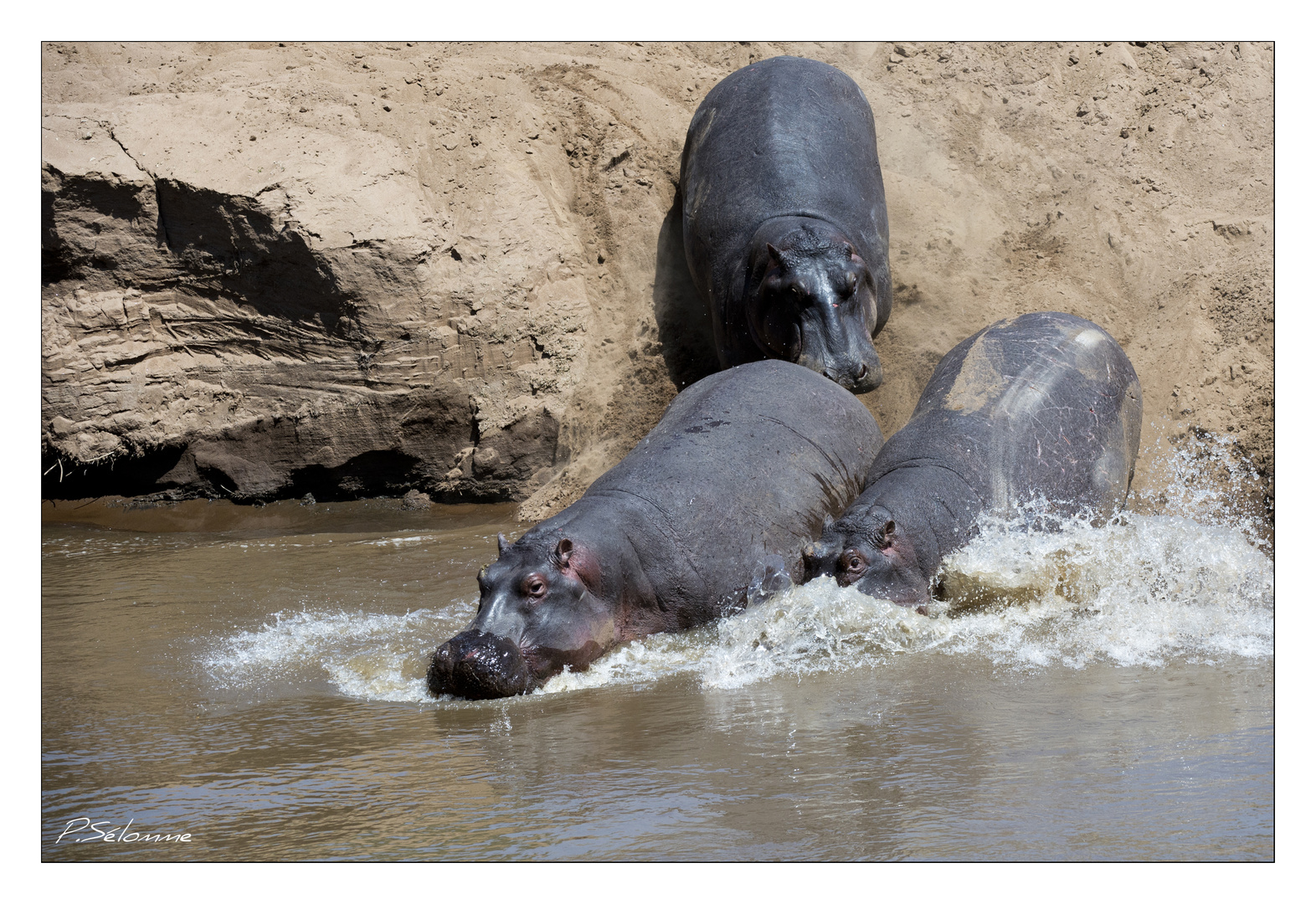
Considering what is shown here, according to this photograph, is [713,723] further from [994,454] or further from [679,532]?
[994,454]

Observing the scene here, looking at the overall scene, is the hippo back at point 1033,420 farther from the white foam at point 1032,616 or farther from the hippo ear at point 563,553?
the hippo ear at point 563,553

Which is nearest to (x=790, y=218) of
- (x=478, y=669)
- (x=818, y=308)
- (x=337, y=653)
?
(x=818, y=308)

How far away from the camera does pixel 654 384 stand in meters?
9.29

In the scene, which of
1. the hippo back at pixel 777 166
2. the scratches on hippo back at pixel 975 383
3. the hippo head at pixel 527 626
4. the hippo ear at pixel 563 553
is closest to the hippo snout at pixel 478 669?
the hippo head at pixel 527 626

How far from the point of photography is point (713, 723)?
14.3 ft

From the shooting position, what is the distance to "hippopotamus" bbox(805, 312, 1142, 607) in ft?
19.2

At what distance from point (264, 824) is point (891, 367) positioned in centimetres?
649

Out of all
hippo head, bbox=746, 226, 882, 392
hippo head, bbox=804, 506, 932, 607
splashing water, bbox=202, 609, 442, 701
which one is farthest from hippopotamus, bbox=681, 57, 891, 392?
splashing water, bbox=202, 609, 442, 701

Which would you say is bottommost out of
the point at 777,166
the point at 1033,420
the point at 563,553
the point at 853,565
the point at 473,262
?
the point at 853,565

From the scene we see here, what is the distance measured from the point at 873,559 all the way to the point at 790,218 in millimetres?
3579

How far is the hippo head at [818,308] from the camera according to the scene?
7887 millimetres

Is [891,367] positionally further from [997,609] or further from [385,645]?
[385,645]

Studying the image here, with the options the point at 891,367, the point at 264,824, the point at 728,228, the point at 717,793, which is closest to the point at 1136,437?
the point at 891,367

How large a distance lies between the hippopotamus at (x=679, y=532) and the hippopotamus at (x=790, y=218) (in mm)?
917
